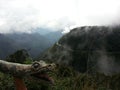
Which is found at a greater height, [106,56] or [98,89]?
[98,89]

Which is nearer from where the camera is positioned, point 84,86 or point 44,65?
point 44,65

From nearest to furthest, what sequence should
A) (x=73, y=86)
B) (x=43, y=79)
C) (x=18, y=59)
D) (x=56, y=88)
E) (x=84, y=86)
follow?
(x=43, y=79)
(x=84, y=86)
(x=73, y=86)
(x=56, y=88)
(x=18, y=59)

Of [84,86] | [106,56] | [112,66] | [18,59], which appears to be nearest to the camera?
[84,86]

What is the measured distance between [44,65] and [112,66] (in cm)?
17262

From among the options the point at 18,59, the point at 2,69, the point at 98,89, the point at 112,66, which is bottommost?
the point at 112,66

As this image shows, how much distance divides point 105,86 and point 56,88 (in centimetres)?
137

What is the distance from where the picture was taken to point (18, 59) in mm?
9086

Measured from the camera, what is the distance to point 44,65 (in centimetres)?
463

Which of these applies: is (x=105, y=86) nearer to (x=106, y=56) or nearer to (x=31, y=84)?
(x=31, y=84)

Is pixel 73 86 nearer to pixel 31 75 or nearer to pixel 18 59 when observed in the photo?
pixel 18 59

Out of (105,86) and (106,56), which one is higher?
(105,86)

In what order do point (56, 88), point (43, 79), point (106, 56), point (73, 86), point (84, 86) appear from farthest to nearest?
point (106, 56) < point (56, 88) < point (73, 86) < point (84, 86) < point (43, 79)

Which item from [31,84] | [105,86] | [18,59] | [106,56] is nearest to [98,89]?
[105,86]

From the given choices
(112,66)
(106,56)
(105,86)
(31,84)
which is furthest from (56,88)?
(106,56)
